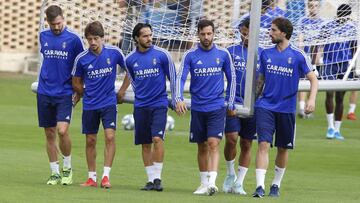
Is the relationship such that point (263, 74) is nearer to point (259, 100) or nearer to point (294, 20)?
point (259, 100)

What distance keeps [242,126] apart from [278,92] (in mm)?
1059

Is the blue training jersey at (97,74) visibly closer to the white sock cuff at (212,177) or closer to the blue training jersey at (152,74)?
the blue training jersey at (152,74)

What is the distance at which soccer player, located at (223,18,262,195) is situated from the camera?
628 inches

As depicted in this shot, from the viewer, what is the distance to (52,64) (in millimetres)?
16234

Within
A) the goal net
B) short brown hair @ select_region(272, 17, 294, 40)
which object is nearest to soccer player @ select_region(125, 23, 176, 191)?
short brown hair @ select_region(272, 17, 294, 40)

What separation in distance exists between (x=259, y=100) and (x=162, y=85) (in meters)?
1.24

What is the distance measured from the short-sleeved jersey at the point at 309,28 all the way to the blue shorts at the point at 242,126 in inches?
143

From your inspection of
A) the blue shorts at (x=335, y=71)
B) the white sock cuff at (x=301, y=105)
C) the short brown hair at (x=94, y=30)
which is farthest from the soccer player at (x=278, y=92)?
the white sock cuff at (x=301, y=105)

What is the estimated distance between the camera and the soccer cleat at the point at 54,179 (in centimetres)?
1599

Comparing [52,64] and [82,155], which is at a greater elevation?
[52,64]

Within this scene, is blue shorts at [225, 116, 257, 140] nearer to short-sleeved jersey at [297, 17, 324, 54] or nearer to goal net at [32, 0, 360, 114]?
goal net at [32, 0, 360, 114]

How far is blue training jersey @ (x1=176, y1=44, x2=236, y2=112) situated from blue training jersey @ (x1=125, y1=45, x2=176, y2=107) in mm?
353

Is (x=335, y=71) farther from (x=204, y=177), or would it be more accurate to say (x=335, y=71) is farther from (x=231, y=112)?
(x=204, y=177)

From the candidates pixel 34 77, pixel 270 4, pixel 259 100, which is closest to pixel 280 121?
pixel 259 100
